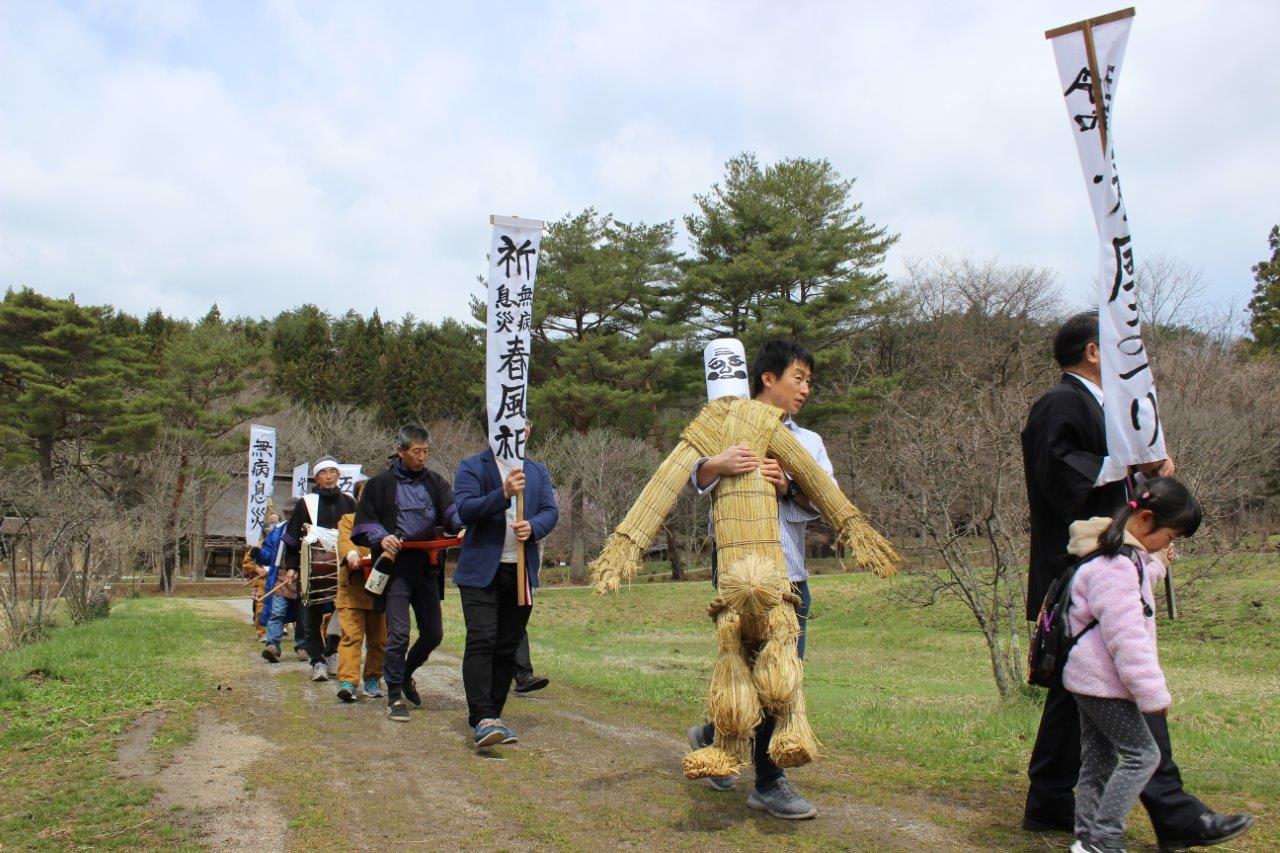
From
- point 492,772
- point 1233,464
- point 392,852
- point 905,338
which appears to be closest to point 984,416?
point 492,772

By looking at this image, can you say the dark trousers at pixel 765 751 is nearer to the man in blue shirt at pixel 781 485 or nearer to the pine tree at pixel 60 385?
the man in blue shirt at pixel 781 485

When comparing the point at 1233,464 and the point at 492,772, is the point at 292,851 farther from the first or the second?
the point at 1233,464

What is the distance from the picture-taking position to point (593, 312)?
123 ft

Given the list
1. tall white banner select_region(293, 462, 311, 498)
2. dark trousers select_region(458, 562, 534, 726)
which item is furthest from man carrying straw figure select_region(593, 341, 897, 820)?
tall white banner select_region(293, 462, 311, 498)

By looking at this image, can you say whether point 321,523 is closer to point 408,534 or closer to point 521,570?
point 408,534

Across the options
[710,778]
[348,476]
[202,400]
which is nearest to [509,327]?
[710,778]

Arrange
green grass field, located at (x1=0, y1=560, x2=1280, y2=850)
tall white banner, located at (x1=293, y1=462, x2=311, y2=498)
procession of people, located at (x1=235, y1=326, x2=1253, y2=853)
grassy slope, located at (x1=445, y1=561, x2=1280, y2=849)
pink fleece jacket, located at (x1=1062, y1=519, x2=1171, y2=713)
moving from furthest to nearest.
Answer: tall white banner, located at (x1=293, y1=462, x2=311, y2=498) < grassy slope, located at (x1=445, y1=561, x2=1280, y2=849) < green grass field, located at (x1=0, y1=560, x2=1280, y2=850) < procession of people, located at (x1=235, y1=326, x2=1253, y2=853) < pink fleece jacket, located at (x1=1062, y1=519, x2=1171, y2=713)

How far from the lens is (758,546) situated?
13.6 ft

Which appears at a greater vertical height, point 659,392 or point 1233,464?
point 659,392

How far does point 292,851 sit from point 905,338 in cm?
3919

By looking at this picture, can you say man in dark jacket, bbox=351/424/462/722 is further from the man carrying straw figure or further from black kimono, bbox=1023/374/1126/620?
black kimono, bbox=1023/374/1126/620

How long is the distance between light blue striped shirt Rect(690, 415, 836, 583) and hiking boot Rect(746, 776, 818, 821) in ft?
2.92

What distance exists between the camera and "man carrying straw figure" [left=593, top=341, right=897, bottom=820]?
4.01m

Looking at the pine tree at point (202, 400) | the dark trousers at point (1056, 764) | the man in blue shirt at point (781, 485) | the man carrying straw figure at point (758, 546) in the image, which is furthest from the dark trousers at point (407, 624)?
the pine tree at point (202, 400)
